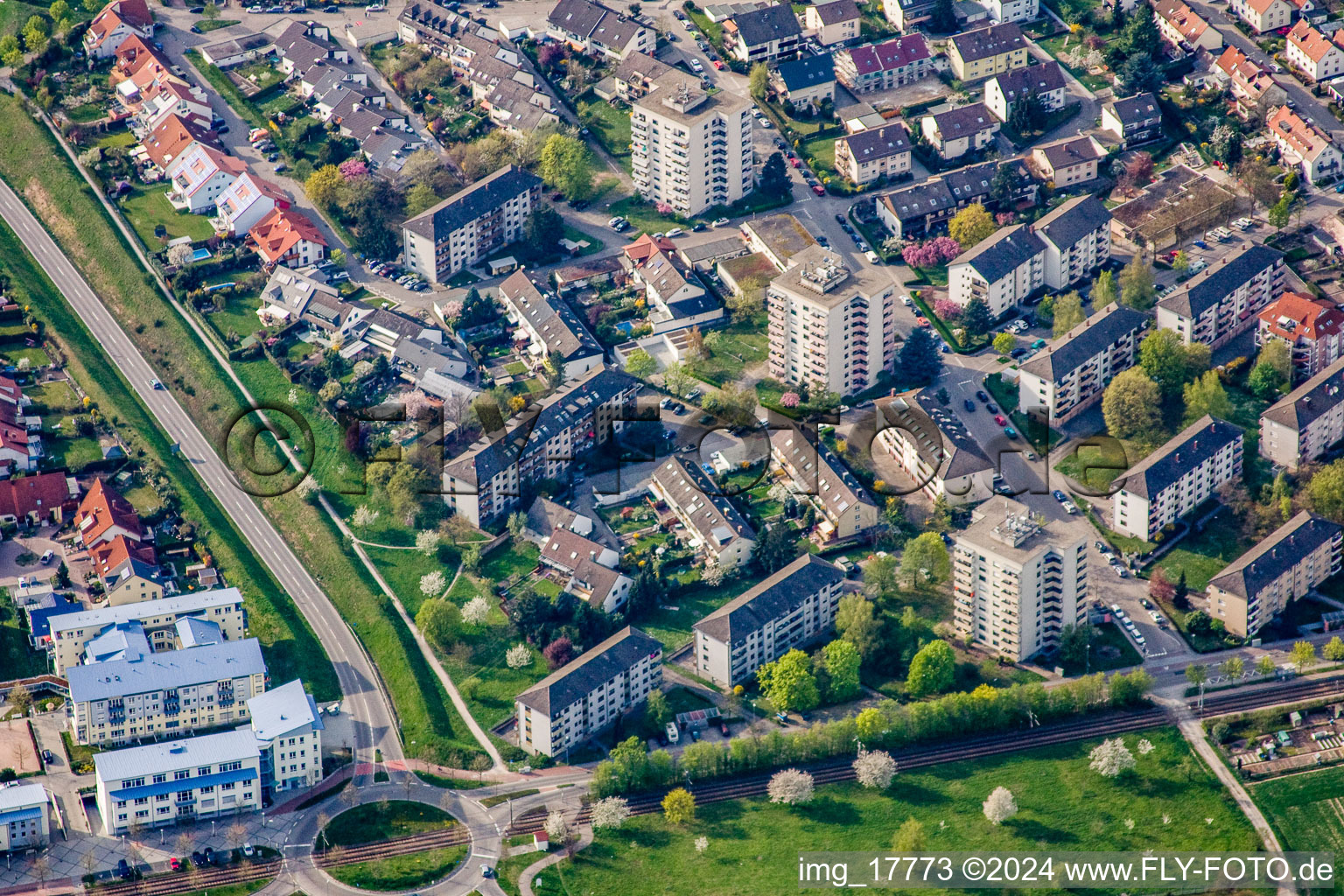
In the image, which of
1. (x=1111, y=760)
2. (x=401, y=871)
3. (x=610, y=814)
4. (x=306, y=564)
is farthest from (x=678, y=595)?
(x=1111, y=760)

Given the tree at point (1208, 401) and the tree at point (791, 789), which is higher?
the tree at point (1208, 401)

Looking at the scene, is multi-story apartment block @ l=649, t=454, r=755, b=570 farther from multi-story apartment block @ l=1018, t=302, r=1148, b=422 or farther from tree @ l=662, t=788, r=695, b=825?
multi-story apartment block @ l=1018, t=302, r=1148, b=422

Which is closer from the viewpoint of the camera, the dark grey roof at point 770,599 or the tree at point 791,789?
the tree at point 791,789

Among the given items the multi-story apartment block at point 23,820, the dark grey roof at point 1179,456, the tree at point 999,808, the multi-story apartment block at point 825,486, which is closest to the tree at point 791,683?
the tree at point 999,808

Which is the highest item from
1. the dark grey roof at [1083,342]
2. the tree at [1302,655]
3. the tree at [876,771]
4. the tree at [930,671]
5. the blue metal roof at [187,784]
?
the blue metal roof at [187,784]

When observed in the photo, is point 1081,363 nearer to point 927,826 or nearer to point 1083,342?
point 1083,342

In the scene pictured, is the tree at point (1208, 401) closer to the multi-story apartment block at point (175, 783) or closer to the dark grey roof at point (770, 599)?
the dark grey roof at point (770, 599)

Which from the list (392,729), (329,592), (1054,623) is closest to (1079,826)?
(1054,623)
